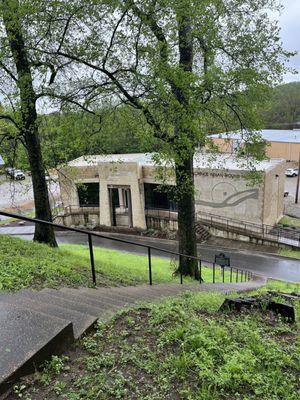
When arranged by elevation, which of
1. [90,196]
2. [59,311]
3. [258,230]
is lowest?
[258,230]

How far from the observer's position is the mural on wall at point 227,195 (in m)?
22.8

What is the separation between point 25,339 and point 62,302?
1.30 m

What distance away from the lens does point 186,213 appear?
1142cm

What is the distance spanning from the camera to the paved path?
18578 millimetres

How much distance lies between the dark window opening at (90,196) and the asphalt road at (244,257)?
373cm

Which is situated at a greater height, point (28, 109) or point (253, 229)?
point (28, 109)

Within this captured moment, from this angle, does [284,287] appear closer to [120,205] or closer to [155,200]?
[155,200]

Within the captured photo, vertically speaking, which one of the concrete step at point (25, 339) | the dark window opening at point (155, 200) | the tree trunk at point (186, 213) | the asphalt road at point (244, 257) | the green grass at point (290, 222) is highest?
the concrete step at point (25, 339)

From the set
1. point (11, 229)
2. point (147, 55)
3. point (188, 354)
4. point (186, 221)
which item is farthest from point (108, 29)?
point (11, 229)

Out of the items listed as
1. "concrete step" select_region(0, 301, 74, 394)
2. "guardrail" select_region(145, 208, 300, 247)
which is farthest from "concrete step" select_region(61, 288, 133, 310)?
"guardrail" select_region(145, 208, 300, 247)

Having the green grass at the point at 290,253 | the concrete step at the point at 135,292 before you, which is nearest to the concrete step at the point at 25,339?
the concrete step at the point at 135,292

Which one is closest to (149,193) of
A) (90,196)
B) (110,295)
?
(90,196)

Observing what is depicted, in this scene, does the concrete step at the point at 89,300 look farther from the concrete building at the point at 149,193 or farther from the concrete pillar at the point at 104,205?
the concrete pillar at the point at 104,205

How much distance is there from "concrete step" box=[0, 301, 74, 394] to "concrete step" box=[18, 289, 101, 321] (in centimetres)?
67
